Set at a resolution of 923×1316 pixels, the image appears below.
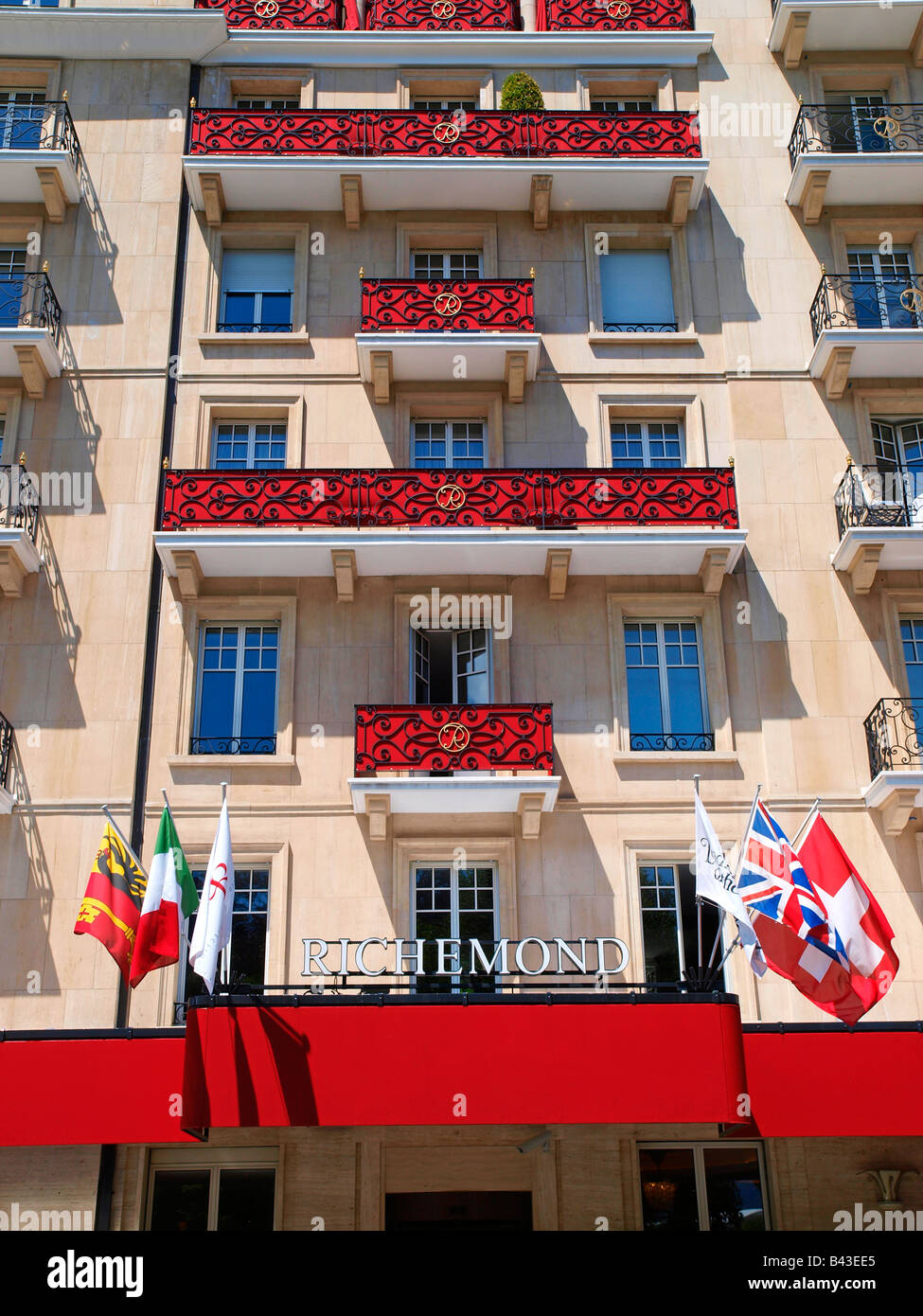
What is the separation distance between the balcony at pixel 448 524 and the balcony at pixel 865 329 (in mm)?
2548

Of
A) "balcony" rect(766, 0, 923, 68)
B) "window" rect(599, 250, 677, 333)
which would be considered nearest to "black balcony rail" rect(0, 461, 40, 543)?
"window" rect(599, 250, 677, 333)

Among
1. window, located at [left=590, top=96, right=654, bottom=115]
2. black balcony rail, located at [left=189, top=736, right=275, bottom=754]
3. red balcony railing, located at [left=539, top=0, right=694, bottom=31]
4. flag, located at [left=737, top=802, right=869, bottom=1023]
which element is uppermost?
red balcony railing, located at [left=539, top=0, right=694, bottom=31]

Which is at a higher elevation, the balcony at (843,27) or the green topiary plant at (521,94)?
the balcony at (843,27)

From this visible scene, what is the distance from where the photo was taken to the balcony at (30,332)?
19.1m

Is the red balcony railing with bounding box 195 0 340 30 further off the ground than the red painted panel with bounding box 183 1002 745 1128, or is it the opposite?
the red balcony railing with bounding box 195 0 340 30

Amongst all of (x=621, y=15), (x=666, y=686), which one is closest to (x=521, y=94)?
(x=621, y=15)

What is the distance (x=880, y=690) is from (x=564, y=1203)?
26.4ft

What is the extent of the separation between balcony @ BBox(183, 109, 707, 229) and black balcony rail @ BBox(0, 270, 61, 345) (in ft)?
9.45

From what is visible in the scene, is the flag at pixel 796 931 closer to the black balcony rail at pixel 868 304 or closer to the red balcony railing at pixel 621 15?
the black balcony rail at pixel 868 304

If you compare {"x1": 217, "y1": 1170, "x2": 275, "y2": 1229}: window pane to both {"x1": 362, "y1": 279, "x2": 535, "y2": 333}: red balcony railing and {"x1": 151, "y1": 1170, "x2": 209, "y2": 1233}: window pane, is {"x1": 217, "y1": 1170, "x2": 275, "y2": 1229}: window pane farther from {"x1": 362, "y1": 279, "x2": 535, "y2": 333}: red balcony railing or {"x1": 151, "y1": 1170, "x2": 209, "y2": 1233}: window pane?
{"x1": 362, "y1": 279, "x2": 535, "y2": 333}: red balcony railing

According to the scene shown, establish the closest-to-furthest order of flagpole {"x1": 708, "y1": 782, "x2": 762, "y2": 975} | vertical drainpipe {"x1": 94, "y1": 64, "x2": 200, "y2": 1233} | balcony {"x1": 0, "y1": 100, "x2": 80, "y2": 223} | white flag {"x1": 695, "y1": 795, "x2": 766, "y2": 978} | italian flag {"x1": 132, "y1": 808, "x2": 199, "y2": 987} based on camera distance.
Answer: white flag {"x1": 695, "y1": 795, "x2": 766, "y2": 978}, italian flag {"x1": 132, "y1": 808, "x2": 199, "y2": 987}, flagpole {"x1": 708, "y1": 782, "x2": 762, "y2": 975}, vertical drainpipe {"x1": 94, "y1": 64, "x2": 200, "y2": 1233}, balcony {"x1": 0, "y1": 100, "x2": 80, "y2": 223}

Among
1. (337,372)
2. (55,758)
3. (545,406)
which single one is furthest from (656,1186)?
(337,372)

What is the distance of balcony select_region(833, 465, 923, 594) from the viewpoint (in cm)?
1816

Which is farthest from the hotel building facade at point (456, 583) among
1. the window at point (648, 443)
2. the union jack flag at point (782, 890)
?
the union jack flag at point (782, 890)
